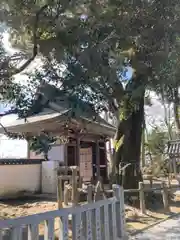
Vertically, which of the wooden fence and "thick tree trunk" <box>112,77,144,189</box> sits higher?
"thick tree trunk" <box>112,77,144,189</box>

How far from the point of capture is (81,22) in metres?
5.19

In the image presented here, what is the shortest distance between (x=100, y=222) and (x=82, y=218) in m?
0.39

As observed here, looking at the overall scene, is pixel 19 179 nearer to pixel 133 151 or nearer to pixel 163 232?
pixel 133 151

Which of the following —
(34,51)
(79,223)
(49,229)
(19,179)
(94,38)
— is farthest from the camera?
(19,179)

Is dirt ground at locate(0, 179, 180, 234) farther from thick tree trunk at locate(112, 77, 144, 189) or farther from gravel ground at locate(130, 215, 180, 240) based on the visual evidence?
thick tree trunk at locate(112, 77, 144, 189)

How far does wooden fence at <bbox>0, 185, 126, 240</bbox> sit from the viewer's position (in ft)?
8.60

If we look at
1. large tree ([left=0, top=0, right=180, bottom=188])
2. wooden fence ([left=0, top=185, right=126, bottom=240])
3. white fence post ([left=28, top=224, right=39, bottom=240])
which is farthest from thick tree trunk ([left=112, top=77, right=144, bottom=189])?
white fence post ([left=28, top=224, right=39, bottom=240])

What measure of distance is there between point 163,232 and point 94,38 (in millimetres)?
3730

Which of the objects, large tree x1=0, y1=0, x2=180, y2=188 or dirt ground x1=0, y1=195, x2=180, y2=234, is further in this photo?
dirt ground x1=0, y1=195, x2=180, y2=234

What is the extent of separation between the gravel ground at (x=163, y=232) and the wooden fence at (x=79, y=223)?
1217 mm

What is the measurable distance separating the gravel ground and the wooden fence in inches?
47.9

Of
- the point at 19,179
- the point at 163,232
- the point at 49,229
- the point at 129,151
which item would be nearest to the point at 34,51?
the point at 49,229

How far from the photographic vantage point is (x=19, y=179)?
1173 cm

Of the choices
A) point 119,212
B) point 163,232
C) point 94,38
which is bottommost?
point 163,232
